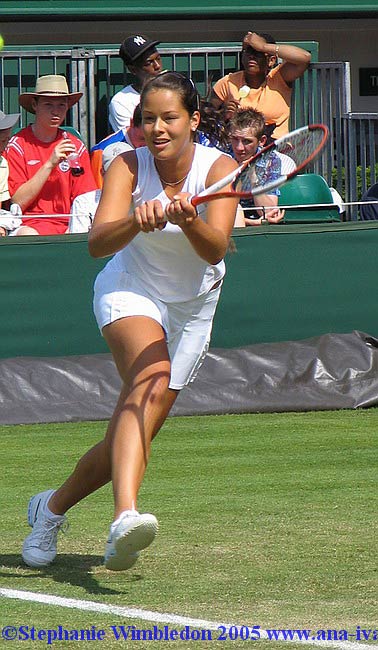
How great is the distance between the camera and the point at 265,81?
39.1 feet

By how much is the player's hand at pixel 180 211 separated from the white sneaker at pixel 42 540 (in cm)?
144

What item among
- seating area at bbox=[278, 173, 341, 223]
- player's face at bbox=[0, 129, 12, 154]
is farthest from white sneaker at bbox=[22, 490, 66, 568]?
seating area at bbox=[278, 173, 341, 223]

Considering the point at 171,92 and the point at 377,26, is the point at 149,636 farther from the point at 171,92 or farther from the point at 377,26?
the point at 377,26

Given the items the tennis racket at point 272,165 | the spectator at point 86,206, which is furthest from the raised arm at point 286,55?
the tennis racket at point 272,165

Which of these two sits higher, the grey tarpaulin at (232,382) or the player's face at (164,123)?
the player's face at (164,123)

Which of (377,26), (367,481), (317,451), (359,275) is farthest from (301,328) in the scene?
(377,26)

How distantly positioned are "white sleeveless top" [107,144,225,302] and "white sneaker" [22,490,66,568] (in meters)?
1.04

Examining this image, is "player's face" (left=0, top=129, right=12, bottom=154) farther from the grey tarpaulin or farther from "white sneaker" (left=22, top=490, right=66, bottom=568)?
"white sneaker" (left=22, top=490, right=66, bottom=568)

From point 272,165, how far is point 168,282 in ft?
3.44

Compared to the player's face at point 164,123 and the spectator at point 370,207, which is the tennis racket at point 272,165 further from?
the spectator at point 370,207

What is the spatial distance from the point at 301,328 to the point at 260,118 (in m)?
1.70

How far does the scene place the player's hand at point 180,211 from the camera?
4430mm

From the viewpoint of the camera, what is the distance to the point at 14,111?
1366 centimetres

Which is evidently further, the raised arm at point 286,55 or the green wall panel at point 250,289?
the raised arm at point 286,55
